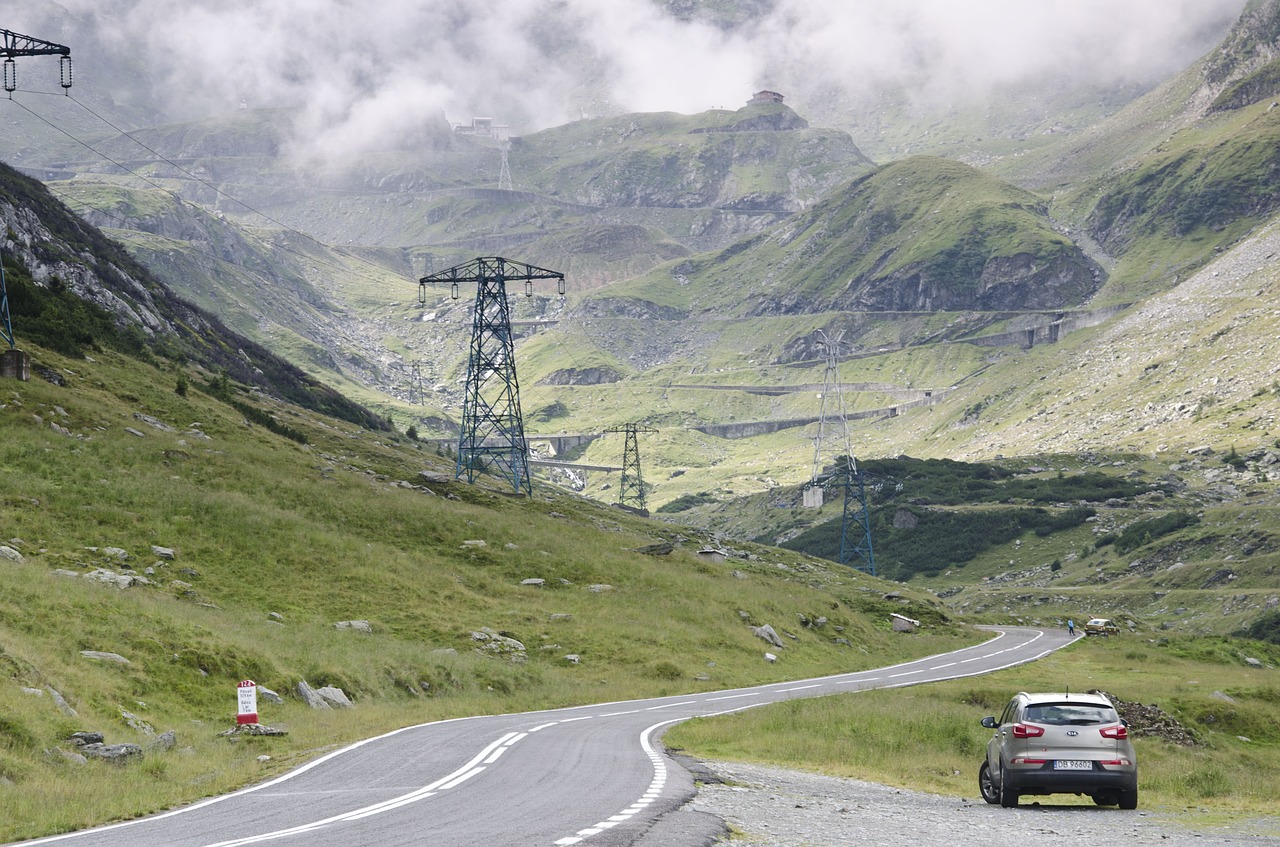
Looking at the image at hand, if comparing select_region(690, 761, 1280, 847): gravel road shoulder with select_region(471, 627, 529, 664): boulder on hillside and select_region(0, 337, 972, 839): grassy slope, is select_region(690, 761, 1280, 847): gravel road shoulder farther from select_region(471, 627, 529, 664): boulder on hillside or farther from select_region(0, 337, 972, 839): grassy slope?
select_region(471, 627, 529, 664): boulder on hillside

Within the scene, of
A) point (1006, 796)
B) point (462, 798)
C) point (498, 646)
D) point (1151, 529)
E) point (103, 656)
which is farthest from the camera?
point (1151, 529)

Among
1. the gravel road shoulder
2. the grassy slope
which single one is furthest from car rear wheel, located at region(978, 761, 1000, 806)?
the grassy slope

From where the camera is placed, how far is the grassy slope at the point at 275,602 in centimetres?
2588

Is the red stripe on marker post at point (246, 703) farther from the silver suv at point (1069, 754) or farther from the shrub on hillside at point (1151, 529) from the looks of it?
the shrub on hillside at point (1151, 529)

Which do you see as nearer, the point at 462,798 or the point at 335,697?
the point at 462,798

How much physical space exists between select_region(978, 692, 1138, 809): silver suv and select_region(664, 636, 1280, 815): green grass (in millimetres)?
2127

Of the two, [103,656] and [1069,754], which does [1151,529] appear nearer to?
[1069,754]

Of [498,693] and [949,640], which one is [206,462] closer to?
[498,693]

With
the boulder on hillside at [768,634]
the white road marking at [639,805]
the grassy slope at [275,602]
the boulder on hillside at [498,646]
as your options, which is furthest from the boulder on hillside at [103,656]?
the boulder on hillside at [768,634]

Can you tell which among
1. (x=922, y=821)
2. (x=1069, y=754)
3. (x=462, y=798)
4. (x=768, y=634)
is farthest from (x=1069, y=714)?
(x=768, y=634)

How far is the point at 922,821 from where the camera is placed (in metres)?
19.6

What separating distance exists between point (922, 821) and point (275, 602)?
32.4m

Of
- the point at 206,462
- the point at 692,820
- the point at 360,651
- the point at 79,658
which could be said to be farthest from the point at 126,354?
the point at 692,820

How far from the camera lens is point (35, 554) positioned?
40625 mm
